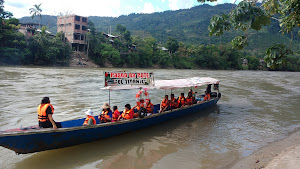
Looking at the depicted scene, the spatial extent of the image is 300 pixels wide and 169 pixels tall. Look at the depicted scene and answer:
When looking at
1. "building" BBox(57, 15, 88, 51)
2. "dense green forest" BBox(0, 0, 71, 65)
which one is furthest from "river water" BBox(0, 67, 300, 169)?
"building" BBox(57, 15, 88, 51)

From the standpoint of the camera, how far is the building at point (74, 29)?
37188 millimetres

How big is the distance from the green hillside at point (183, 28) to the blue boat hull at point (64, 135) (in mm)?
65427

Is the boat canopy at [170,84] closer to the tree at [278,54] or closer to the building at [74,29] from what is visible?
the tree at [278,54]

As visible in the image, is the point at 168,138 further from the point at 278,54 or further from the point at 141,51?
the point at 141,51

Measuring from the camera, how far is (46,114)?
536cm

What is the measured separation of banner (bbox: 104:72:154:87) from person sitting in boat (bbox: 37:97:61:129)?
6.60ft

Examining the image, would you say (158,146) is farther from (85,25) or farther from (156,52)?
(156,52)

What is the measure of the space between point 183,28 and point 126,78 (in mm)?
108587

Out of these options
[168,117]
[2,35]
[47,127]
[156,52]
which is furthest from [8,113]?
[156,52]

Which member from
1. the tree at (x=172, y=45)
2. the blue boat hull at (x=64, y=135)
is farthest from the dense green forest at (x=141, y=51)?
the blue boat hull at (x=64, y=135)

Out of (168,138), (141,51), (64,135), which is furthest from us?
(141,51)

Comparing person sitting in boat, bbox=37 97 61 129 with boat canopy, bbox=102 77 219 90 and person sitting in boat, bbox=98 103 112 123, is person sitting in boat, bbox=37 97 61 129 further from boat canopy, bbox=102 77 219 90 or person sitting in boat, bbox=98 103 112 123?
boat canopy, bbox=102 77 219 90

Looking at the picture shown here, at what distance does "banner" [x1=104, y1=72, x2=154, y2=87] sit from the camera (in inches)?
276

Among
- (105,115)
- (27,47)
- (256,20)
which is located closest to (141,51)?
(27,47)
